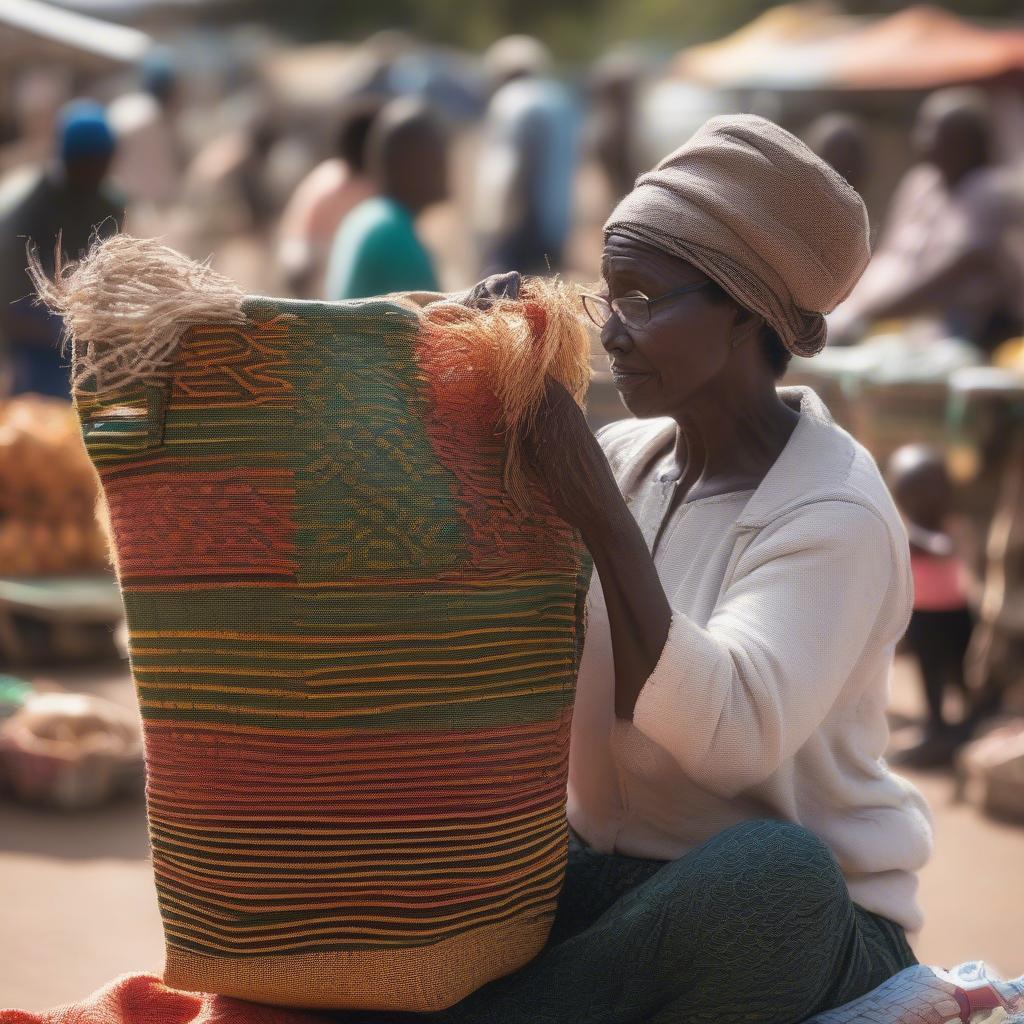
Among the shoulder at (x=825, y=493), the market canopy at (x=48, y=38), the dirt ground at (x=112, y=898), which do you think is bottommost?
the dirt ground at (x=112, y=898)

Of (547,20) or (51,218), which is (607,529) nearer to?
(51,218)

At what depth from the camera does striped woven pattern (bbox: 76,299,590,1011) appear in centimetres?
185

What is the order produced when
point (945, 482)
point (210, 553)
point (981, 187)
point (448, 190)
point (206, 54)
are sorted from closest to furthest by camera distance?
point (210, 553), point (945, 482), point (448, 190), point (981, 187), point (206, 54)

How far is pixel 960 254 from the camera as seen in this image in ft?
21.5

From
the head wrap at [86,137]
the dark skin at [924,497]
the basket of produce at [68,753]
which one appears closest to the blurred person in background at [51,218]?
the head wrap at [86,137]

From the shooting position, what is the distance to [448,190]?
19.1ft

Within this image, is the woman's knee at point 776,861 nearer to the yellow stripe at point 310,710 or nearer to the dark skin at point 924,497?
the yellow stripe at point 310,710

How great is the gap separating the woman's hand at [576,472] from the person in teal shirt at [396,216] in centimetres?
315

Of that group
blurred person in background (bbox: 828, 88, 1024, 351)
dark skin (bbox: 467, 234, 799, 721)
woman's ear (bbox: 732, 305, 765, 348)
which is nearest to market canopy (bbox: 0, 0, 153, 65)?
blurred person in background (bbox: 828, 88, 1024, 351)

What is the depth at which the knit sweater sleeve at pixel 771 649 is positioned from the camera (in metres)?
1.90

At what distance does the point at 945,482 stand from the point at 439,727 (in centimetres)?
382

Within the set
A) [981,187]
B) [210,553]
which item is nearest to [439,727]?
[210,553]

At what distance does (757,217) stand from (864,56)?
11236 mm

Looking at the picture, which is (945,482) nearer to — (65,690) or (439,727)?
(65,690)
